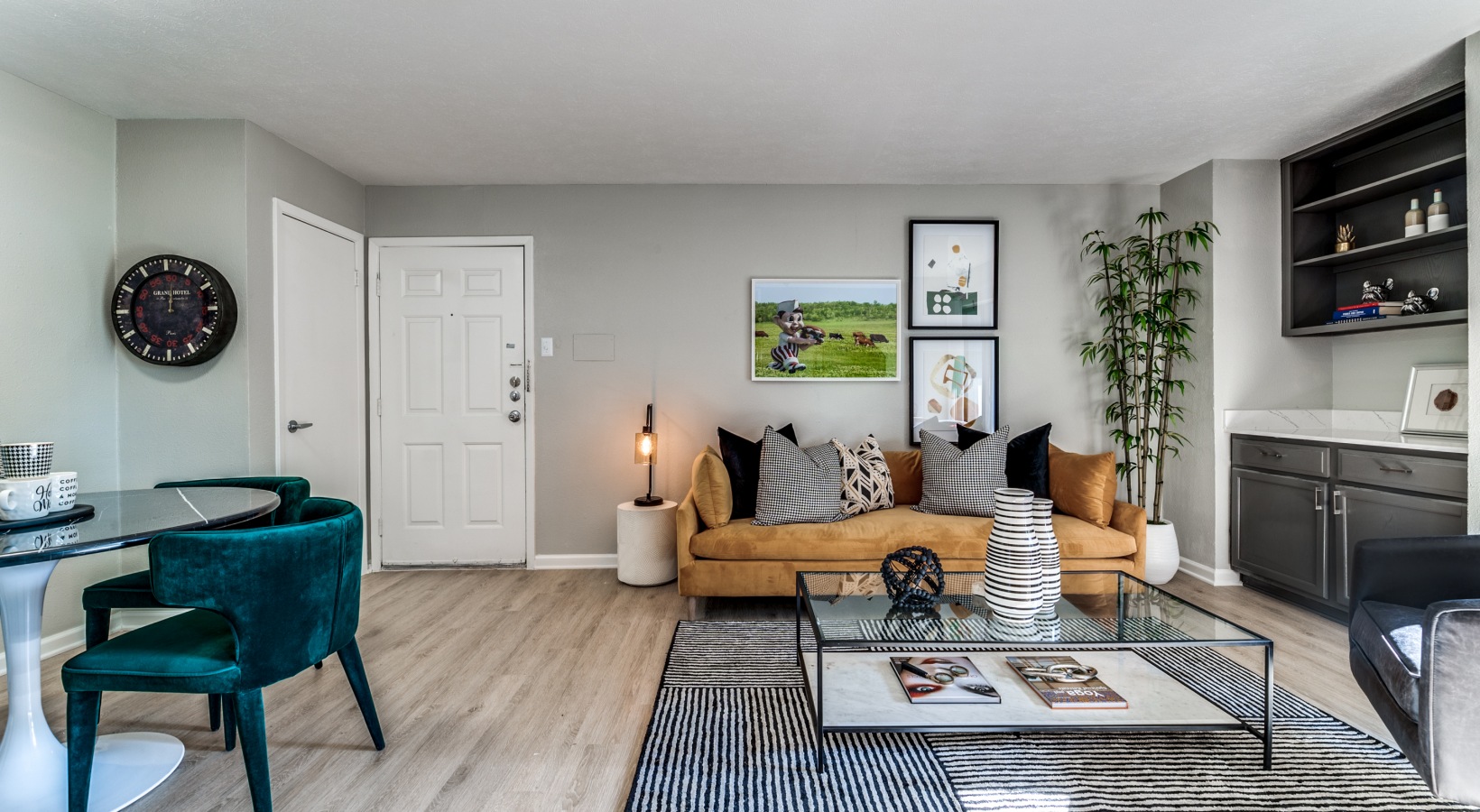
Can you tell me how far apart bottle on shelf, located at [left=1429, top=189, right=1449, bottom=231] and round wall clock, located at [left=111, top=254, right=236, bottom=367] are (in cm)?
534

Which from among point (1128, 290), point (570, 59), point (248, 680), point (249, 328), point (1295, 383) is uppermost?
point (570, 59)

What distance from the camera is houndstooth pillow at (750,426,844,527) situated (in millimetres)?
3363

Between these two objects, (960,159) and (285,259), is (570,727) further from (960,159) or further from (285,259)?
(960,159)

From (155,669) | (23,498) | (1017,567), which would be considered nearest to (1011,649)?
(1017,567)

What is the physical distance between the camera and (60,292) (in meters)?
2.92

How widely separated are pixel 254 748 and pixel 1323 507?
417cm

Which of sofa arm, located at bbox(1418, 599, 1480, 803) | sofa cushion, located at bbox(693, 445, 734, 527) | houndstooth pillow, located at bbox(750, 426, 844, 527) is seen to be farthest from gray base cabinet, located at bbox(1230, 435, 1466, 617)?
sofa cushion, located at bbox(693, 445, 734, 527)

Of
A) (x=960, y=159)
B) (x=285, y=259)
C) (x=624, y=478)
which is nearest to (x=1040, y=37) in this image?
(x=960, y=159)

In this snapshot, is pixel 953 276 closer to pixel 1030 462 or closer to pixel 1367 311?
pixel 1030 462

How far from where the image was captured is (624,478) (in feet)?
13.7

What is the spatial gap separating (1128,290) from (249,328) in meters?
4.62

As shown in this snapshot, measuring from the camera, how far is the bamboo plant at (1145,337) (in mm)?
3881

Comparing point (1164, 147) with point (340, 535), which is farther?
point (1164, 147)

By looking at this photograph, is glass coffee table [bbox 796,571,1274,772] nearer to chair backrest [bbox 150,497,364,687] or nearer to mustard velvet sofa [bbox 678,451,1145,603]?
mustard velvet sofa [bbox 678,451,1145,603]
